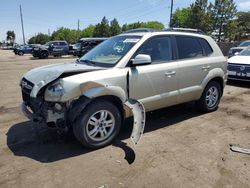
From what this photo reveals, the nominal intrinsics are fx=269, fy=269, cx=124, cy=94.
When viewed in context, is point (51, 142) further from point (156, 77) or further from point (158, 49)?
point (158, 49)

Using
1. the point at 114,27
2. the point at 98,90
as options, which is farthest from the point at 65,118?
the point at 114,27

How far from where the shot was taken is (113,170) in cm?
362

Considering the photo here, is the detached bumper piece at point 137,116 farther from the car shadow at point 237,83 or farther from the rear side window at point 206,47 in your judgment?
the car shadow at point 237,83

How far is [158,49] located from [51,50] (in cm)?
2614

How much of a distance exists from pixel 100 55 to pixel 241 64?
248 inches

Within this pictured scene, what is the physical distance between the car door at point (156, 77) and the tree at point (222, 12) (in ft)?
149

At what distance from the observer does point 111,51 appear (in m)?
4.89

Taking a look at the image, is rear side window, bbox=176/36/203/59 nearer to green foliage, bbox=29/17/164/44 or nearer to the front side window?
the front side window

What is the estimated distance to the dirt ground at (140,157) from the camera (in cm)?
338

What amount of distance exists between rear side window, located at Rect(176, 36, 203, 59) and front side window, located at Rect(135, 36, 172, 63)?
0.95ft

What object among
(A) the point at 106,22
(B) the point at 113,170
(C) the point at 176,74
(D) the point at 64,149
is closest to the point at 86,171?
(B) the point at 113,170

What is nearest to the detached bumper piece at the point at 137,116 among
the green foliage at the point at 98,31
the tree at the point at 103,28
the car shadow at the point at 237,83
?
the car shadow at the point at 237,83

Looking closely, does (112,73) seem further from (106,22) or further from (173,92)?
(106,22)

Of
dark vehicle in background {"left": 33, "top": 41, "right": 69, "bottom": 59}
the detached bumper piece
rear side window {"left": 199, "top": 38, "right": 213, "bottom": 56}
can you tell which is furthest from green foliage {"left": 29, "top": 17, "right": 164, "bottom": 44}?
the detached bumper piece
